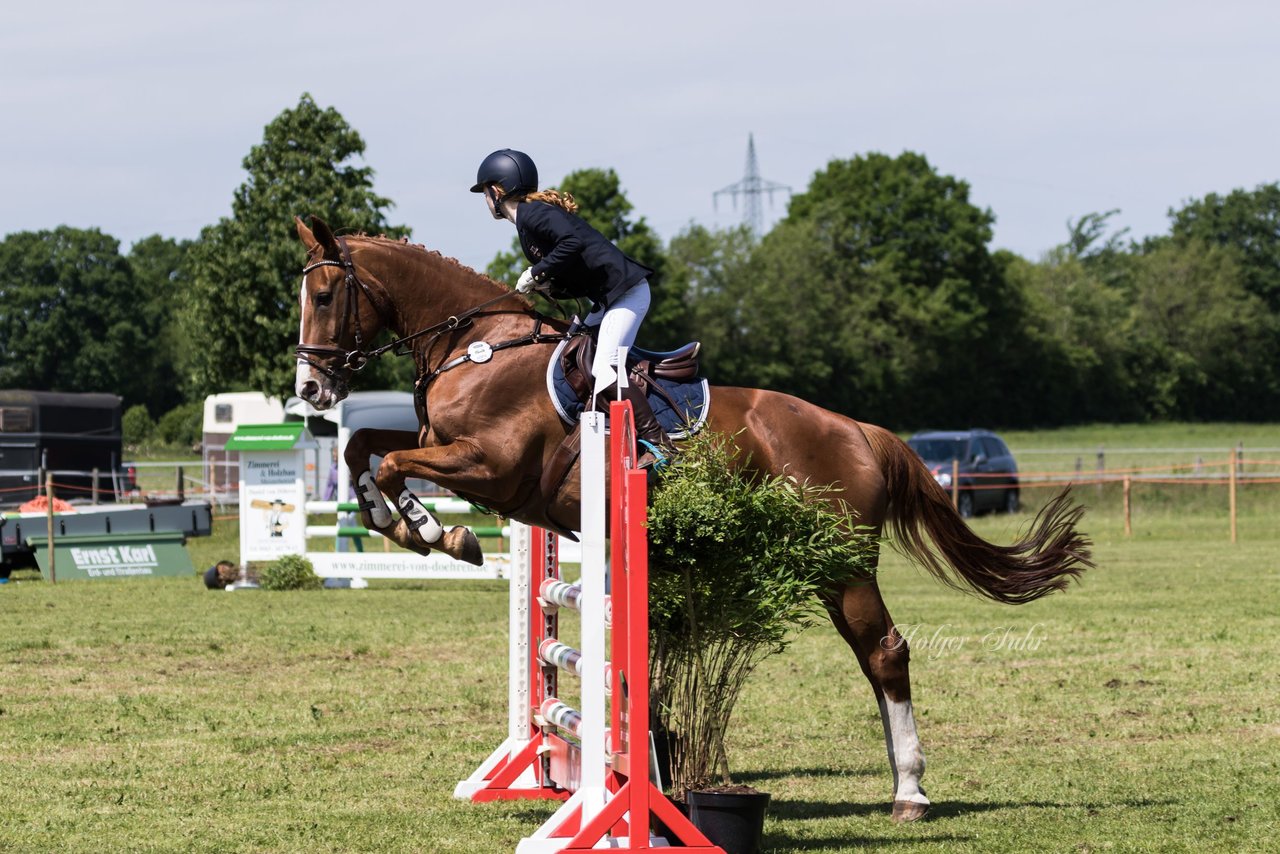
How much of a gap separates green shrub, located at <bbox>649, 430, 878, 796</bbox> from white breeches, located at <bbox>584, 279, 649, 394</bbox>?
50cm

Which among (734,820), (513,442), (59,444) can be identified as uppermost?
(513,442)

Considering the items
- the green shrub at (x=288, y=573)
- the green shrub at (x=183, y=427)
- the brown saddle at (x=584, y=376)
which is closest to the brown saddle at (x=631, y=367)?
the brown saddle at (x=584, y=376)

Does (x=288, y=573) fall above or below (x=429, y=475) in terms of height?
below

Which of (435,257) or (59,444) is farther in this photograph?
(59,444)

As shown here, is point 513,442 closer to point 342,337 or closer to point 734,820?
point 342,337

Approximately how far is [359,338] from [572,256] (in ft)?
3.46

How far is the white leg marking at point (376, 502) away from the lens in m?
5.85

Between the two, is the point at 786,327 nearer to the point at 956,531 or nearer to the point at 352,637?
the point at 352,637

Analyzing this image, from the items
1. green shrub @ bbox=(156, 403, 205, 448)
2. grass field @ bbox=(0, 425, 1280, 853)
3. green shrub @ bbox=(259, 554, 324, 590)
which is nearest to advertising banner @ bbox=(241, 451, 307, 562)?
green shrub @ bbox=(259, 554, 324, 590)

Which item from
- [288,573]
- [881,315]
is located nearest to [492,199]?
[288,573]

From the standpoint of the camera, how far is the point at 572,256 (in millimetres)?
5488

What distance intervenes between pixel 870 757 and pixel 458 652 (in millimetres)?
4517

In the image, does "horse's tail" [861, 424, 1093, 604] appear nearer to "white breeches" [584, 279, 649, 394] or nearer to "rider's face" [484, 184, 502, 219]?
"white breeches" [584, 279, 649, 394]

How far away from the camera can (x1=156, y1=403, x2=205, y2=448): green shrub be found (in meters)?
52.4
